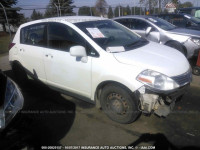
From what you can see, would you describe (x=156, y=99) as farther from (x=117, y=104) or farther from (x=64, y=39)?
(x=64, y=39)

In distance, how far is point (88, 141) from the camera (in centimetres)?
305

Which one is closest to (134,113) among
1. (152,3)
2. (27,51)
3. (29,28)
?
(27,51)

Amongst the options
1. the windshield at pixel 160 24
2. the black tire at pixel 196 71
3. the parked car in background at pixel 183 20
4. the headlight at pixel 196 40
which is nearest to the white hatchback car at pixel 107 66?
the black tire at pixel 196 71

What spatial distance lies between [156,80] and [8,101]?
200 cm

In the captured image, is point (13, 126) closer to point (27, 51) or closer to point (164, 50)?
point (27, 51)

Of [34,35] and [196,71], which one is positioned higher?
[34,35]

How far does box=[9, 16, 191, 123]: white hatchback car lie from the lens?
9.73 feet

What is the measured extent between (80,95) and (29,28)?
2029 mm

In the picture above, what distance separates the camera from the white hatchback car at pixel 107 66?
2967 mm

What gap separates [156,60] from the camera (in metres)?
3.21

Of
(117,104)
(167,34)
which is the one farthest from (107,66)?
(167,34)

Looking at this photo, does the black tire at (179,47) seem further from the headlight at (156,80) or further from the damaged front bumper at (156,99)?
the headlight at (156,80)

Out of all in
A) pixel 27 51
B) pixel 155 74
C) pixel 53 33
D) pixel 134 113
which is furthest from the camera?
pixel 27 51

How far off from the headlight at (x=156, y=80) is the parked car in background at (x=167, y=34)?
3.43 metres
